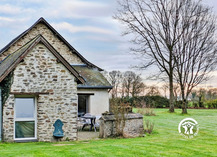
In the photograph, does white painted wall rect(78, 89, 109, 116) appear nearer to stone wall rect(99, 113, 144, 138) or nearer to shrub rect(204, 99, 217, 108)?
stone wall rect(99, 113, 144, 138)

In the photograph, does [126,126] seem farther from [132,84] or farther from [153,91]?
[132,84]

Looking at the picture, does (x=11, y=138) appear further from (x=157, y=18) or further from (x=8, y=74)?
(x=157, y=18)

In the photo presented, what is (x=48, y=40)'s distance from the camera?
2259 centimetres

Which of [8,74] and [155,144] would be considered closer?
[155,144]

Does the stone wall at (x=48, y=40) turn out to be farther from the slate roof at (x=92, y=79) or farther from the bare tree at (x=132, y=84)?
the bare tree at (x=132, y=84)

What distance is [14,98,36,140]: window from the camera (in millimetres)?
13977

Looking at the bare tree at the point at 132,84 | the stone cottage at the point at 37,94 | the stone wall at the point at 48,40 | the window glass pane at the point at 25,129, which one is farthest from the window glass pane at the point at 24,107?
the bare tree at the point at 132,84

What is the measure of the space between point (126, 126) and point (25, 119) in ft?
16.8

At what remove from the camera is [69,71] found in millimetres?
14688

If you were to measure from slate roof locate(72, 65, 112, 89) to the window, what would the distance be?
817 cm

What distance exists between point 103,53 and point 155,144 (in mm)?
19133

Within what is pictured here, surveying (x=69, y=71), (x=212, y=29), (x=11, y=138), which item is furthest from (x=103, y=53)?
(x=11, y=138)

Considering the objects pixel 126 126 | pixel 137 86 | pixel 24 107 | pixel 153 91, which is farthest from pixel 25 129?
pixel 153 91

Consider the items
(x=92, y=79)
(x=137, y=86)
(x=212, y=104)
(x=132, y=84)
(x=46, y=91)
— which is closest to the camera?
(x=46, y=91)
